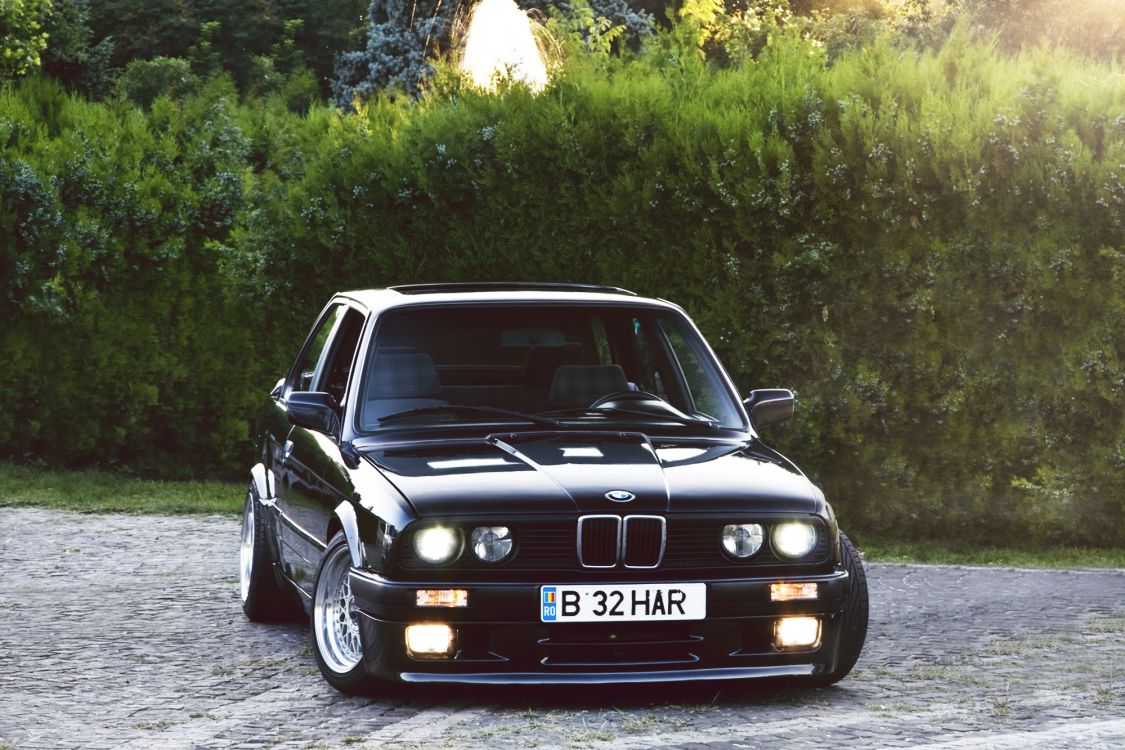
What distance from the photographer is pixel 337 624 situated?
23.8 ft

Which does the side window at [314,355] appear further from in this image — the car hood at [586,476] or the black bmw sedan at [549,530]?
the car hood at [586,476]

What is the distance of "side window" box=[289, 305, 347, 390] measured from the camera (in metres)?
9.07

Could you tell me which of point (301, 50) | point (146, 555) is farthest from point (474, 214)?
point (301, 50)

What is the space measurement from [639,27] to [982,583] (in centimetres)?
2799

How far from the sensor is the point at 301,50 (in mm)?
44281

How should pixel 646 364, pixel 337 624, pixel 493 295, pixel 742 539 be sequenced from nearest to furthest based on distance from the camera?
pixel 742 539 → pixel 337 624 → pixel 493 295 → pixel 646 364

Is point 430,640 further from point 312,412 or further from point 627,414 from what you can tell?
point 627,414

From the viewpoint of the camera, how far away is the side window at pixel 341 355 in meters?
8.49

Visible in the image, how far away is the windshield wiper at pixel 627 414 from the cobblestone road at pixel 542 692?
4.10ft

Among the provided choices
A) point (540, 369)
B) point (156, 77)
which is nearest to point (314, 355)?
point (540, 369)

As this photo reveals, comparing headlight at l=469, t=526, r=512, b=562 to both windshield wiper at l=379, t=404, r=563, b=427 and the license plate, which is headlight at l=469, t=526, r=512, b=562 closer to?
the license plate

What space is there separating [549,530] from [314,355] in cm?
307

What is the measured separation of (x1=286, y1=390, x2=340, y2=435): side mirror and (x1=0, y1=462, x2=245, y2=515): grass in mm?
6563

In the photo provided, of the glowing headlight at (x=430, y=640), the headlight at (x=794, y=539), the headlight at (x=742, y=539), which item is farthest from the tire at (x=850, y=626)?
the glowing headlight at (x=430, y=640)
